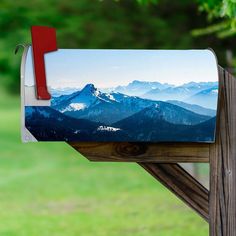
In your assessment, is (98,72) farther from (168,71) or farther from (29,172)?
(29,172)

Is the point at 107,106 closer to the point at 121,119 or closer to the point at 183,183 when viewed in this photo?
the point at 121,119

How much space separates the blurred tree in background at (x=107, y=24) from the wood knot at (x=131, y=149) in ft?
51.1

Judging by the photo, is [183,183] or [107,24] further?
[107,24]

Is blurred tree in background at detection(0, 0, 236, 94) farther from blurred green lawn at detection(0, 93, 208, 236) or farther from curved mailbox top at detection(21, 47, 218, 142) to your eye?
curved mailbox top at detection(21, 47, 218, 142)

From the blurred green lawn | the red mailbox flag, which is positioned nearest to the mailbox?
the red mailbox flag

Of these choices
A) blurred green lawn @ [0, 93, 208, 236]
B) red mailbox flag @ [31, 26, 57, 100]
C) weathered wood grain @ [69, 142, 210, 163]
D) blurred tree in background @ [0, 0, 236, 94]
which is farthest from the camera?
blurred tree in background @ [0, 0, 236, 94]

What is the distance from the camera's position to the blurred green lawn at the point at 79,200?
22.9ft

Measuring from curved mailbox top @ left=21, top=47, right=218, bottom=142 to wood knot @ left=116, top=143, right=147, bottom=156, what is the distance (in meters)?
0.06

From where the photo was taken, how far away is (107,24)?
19406 mm

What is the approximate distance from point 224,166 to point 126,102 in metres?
0.42

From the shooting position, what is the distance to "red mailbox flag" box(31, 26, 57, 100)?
306 cm

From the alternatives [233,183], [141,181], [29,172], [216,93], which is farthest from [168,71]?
[29,172]

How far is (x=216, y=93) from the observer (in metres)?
3.12

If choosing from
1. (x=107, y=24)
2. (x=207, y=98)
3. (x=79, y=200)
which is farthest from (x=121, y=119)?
(x=107, y=24)
